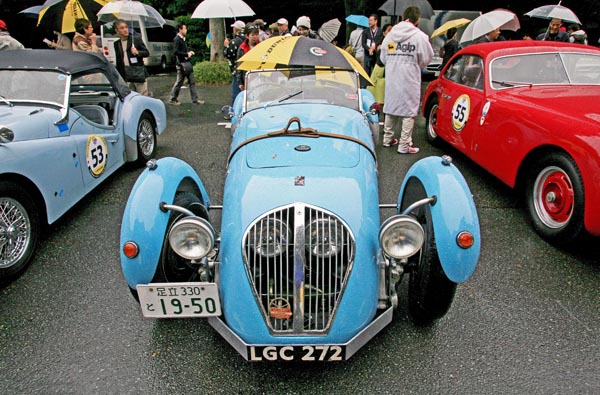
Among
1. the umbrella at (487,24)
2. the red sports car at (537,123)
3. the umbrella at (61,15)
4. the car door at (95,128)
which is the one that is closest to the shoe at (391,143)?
the red sports car at (537,123)

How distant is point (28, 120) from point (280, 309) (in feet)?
10.00

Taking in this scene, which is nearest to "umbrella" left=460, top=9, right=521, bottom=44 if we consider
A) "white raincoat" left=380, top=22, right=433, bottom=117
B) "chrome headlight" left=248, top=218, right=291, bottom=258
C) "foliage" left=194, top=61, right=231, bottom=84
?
"white raincoat" left=380, top=22, right=433, bottom=117

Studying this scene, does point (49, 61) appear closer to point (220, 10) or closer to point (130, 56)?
point (130, 56)

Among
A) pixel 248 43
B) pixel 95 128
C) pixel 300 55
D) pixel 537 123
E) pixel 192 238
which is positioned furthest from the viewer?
pixel 248 43

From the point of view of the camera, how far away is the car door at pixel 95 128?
14.1 ft

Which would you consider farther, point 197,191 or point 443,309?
point 197,191

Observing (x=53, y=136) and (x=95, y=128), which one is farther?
(x=95, y=128)

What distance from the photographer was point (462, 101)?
5367 millimetres

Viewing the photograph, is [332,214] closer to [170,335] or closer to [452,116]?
[170,335]

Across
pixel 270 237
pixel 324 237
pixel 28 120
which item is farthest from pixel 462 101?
pixel 28 120

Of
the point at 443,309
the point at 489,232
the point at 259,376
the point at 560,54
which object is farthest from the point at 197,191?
the point at 560,54

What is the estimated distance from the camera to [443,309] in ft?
8.60

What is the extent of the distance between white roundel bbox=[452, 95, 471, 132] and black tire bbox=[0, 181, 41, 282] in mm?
4699

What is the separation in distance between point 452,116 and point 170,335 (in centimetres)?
452
